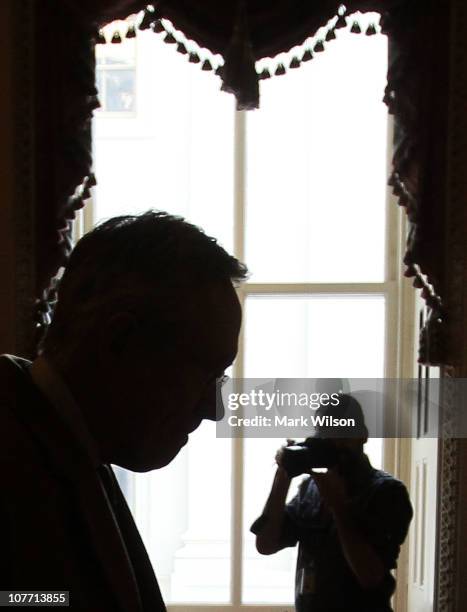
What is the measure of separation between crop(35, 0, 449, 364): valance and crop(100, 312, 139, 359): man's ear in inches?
90.7

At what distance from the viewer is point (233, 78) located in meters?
2.65

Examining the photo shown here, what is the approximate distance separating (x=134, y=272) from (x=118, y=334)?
0.05m

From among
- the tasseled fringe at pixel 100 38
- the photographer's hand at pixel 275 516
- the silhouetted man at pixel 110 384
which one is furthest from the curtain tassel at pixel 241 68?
the silhouetted man at pixel 110 384

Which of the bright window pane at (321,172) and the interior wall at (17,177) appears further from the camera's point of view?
the bright window pane at (321,172)

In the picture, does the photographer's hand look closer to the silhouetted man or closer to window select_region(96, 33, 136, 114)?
the silhouetted man

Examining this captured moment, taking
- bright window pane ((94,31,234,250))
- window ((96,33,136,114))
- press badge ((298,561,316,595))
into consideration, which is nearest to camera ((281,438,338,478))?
press badge ((298,561,316,595))

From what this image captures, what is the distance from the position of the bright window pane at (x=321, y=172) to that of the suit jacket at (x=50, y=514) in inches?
119


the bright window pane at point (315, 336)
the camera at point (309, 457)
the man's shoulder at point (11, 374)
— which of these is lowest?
the camera at point (309, 457)

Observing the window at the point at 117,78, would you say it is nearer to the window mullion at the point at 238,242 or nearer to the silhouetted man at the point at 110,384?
the window mullion at the point at 238,242

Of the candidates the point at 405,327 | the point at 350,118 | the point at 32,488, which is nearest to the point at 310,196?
the point at 350,118

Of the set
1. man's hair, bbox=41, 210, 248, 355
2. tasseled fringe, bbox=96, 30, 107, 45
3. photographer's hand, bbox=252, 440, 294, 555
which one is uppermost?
tasseled fringe, bbox=96, 30, 107, 45

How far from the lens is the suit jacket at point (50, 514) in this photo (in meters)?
0.43

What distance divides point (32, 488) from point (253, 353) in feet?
10.2

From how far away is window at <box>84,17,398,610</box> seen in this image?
11.5ft
